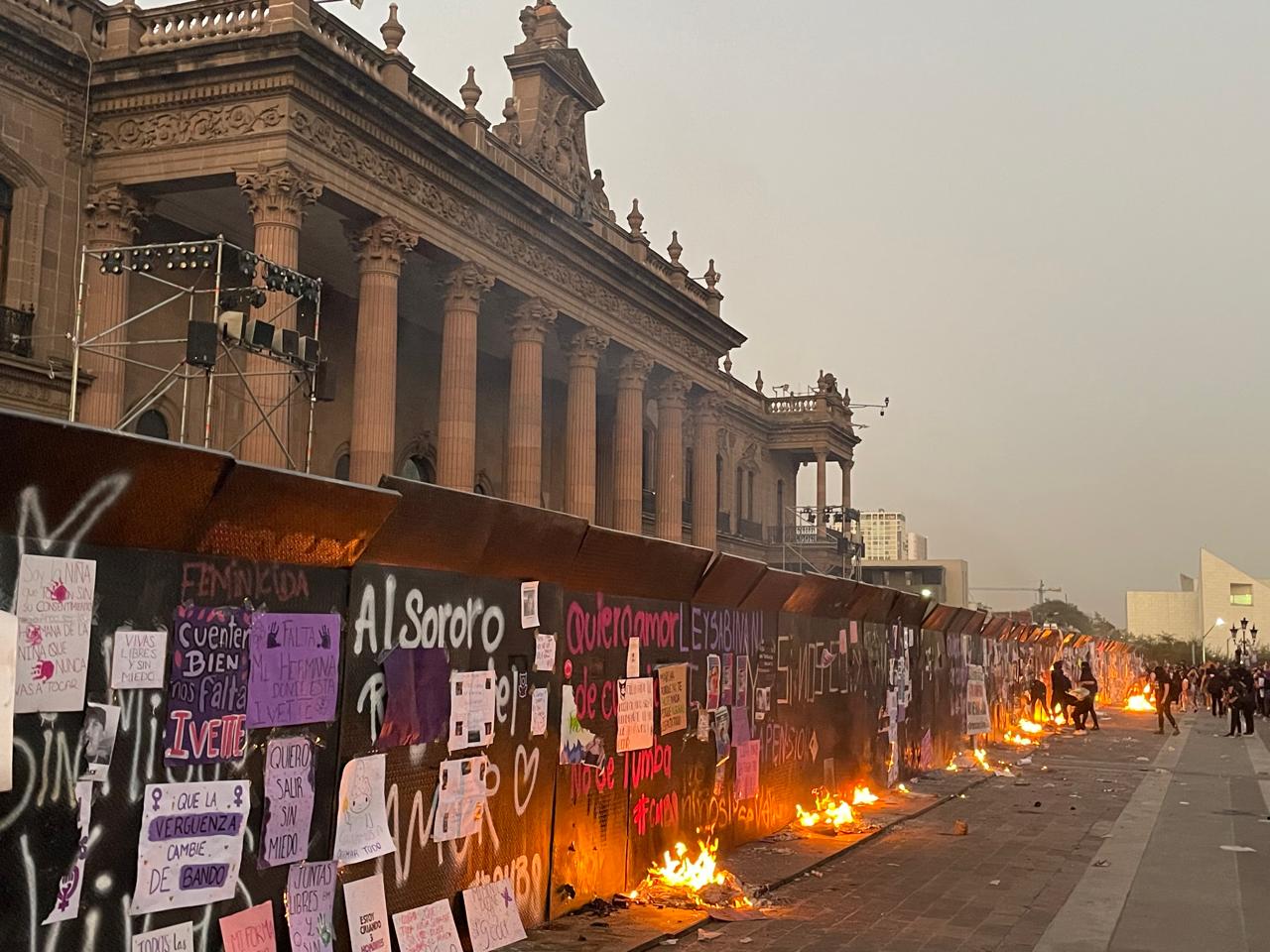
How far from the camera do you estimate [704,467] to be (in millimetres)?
41438

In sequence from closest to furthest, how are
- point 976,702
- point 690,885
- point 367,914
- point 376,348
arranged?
point 367,914
point 690,885
point 976,702
point 376,348

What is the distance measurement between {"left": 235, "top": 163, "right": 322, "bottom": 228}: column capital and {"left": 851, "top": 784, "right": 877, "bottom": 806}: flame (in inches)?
554

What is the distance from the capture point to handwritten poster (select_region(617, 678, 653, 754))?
8.43 meters

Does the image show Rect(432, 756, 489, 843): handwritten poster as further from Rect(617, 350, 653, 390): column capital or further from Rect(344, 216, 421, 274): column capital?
Rect(617, 350, 653, 390): column capital

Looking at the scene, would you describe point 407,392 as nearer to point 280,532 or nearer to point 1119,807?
point 1119,807

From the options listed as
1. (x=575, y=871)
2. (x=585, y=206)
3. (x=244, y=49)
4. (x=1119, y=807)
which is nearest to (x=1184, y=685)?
(x=585, y=206)

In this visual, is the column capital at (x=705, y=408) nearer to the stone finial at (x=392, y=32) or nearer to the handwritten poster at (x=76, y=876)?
the stone finial at (x=392, y=32)

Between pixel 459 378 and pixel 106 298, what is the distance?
25.1 ft

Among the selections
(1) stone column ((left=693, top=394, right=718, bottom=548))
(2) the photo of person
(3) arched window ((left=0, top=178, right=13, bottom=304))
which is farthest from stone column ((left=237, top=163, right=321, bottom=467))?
(1) stone column ((left=693, top=394, right=718, bottom=548))

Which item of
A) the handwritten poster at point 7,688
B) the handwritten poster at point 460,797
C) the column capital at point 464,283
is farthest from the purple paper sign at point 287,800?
the column capital at point 464,283

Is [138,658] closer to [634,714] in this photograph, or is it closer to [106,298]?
[634,714]

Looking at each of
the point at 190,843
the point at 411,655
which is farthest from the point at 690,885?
the point at 190,843

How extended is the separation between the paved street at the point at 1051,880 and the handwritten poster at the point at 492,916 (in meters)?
1.45

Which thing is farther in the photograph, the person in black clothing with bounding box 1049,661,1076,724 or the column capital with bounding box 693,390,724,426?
the column capital with bounding box 693,390,724,426
